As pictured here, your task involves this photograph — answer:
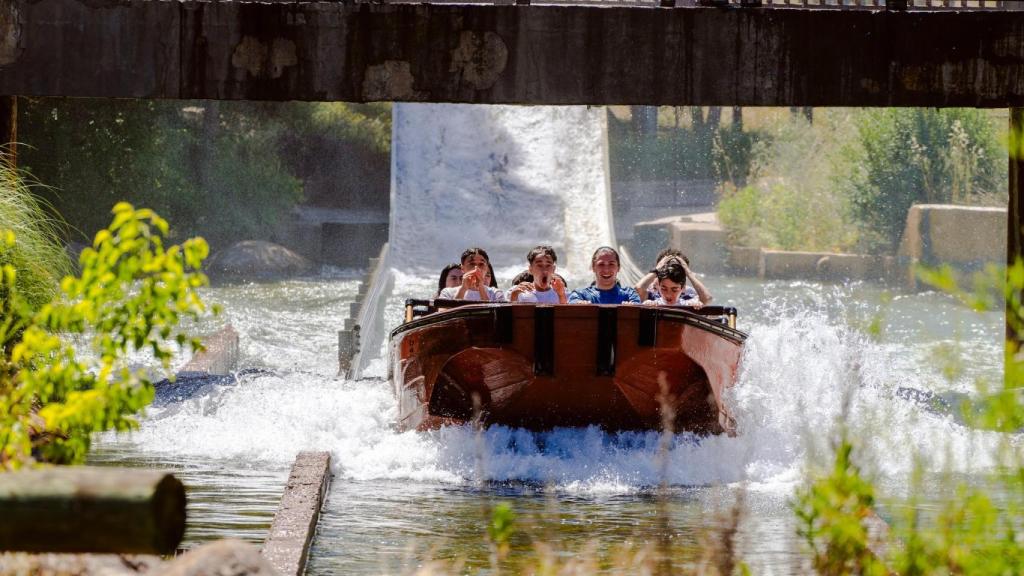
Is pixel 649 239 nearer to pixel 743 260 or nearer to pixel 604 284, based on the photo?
pixel 743 260

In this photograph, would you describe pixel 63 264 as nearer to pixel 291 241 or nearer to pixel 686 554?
pixel 686 554

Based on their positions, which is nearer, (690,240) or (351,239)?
(690,240)

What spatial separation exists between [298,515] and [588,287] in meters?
3.95

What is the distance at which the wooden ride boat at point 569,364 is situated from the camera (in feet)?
30.6

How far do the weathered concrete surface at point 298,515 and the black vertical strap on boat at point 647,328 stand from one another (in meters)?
2.09

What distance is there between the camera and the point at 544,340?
9.39m

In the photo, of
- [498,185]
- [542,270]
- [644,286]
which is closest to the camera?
[542,270]

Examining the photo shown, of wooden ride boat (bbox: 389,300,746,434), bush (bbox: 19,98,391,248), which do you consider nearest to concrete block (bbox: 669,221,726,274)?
bush (bbox: 19,98,391,248)

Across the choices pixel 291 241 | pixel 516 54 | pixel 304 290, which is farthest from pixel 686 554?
pixel 291 241

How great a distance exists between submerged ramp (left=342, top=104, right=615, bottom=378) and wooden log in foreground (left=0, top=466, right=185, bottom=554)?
57.3ft

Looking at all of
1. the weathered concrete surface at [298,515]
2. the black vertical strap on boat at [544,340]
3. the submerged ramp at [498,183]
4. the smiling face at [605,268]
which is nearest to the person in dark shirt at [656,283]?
the smiling face at [605,268]

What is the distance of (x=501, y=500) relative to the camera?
8.33 metres

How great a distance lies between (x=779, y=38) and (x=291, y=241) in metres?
20.0

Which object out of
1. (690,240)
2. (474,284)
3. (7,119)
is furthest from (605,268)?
(690,240)
